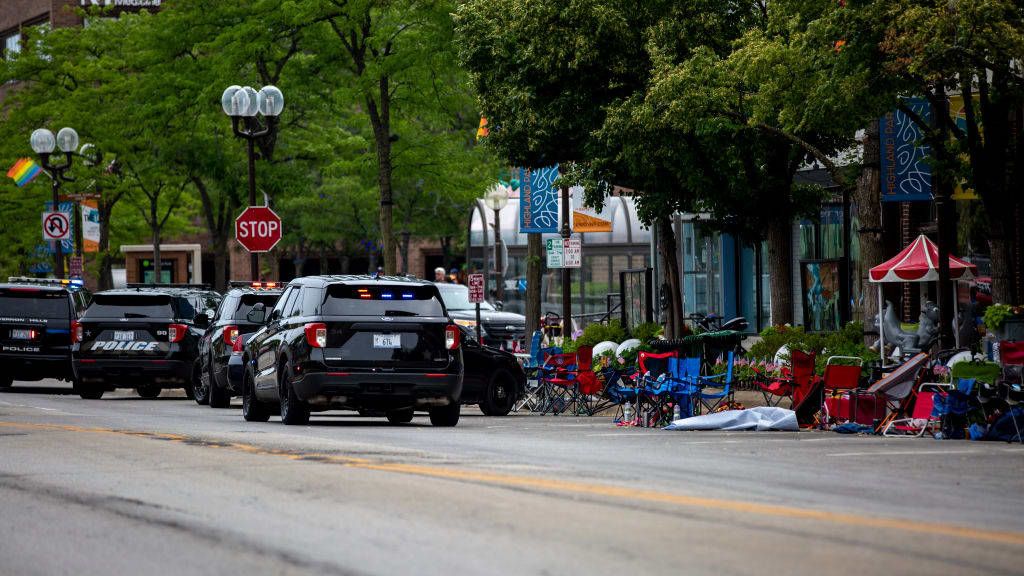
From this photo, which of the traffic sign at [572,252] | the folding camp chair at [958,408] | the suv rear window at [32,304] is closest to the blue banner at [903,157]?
the traffic sign at [572,252]

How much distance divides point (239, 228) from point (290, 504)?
21.4 m

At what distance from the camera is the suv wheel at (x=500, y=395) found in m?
24.8

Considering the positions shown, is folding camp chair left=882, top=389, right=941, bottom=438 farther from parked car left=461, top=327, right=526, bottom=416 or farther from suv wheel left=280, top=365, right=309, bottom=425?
parked car left=461, top=327, right=526, bottom=416

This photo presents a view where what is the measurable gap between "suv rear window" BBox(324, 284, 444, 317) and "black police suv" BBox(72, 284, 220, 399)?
9837mm

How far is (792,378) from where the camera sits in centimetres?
2245

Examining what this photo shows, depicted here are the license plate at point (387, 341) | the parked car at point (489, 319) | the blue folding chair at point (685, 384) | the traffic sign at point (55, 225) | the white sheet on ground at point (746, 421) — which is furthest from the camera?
the traffic sign at point (55, 225)

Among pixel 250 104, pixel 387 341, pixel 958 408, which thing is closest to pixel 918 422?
pixel 958 408

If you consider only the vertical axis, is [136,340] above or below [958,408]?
above

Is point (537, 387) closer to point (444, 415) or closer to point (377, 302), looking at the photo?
point (444, 415)

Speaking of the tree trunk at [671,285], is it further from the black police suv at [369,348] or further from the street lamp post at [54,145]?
the street lamp post at [54,145]

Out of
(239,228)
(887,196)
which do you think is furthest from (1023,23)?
(239,228)

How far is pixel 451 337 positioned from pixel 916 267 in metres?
8.93

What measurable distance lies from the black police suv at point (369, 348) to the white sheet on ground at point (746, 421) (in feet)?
9.74

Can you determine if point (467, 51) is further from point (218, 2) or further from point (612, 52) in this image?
point (218, 2)
